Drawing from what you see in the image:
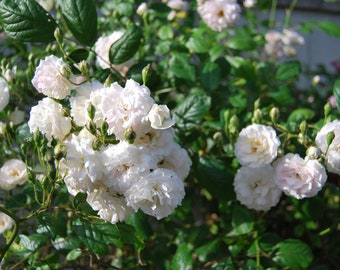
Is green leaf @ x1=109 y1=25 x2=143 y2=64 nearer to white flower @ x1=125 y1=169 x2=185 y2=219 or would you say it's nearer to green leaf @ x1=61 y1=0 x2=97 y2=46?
green leaf @ x1=61 y1=0 x2=97 y2=46

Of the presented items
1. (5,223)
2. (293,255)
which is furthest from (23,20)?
(293,255)

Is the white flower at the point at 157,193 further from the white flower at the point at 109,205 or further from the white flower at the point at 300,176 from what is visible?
the white flower at the point at 300,176

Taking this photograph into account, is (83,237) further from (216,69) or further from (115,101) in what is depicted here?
(216,69)

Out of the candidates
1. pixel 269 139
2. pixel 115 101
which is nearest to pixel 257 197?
pixel 269 139

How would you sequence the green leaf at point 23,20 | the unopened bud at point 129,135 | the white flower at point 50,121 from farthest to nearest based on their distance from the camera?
the green leaf at point 23,20
the white flower at point 50,121
the unopened bud at point 129,135

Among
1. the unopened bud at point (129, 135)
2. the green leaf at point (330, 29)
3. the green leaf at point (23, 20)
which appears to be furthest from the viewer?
the green leaf at point (330, 29)

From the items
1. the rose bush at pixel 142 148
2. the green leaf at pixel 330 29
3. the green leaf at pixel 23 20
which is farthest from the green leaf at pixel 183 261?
the green leaf at pixel 330 29

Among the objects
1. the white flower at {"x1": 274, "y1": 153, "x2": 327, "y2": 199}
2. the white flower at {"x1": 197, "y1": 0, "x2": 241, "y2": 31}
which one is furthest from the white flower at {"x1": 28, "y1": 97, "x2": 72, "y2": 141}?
the white flower at {"x1": 197, "y1": 0, "x2": 241, "y2": 31}
